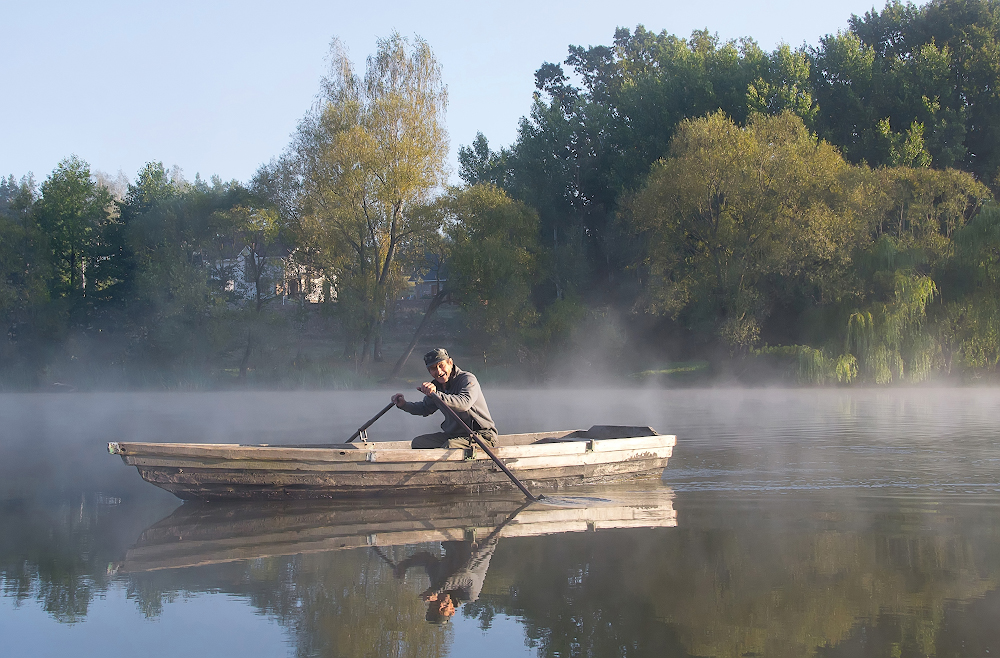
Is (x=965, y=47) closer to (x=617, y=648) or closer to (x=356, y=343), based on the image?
(x=356, y=343)

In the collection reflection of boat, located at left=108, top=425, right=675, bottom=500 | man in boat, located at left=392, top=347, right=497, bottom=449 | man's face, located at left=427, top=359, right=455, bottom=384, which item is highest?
man's face, located at left=427, top=359, right=455, bottom=384

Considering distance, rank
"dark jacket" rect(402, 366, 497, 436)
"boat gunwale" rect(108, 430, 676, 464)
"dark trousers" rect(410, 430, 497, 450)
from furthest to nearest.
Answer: "dark trousers" rect(410, 430, 497, 450) → "dark jacket" rect(402, 366, 497, 436) → "boat gunwale" rect(108, 430, 676, 464)

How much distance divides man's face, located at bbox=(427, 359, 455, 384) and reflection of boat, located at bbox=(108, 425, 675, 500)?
82cm

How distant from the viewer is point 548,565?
295 inches

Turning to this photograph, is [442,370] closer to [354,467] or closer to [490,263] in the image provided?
[354,467]

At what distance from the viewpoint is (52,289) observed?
139ft

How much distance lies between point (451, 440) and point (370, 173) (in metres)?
26.5

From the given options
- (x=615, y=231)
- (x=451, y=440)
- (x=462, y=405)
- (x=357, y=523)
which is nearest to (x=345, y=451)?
(x=357, y=523)

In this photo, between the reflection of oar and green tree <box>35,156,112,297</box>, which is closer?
the reflection of oar

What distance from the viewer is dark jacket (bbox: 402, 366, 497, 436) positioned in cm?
1037

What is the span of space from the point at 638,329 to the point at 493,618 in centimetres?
3411

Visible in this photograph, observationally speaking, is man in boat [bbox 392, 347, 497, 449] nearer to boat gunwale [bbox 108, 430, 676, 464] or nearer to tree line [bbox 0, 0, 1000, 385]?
boat gunwale [bbox 108, 430, 676, 464]

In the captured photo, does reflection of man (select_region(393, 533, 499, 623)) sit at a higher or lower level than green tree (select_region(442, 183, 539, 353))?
lower

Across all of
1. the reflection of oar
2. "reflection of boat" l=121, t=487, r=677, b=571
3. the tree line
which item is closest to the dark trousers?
"reflection of boat" l=121, t=487, r=677, b=571
